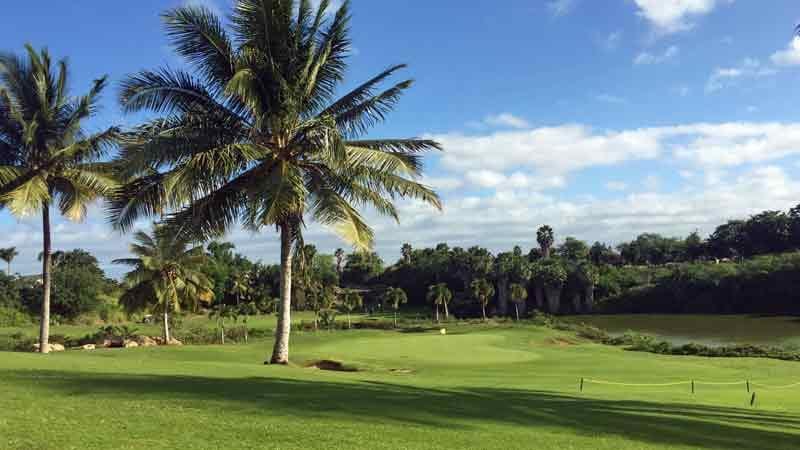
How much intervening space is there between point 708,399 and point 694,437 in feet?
28.6

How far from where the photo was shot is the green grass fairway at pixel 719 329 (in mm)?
54031

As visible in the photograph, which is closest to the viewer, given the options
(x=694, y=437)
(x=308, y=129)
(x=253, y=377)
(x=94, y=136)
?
(x=694, y=437)

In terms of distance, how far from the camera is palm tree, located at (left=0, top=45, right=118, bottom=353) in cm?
2177

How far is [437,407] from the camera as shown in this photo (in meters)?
11.7

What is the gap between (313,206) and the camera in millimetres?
18203

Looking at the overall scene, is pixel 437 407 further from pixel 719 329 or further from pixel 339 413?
pixel 719 329

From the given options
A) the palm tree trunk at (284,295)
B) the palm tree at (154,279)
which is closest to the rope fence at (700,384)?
the palm tree trunk at (284,295)

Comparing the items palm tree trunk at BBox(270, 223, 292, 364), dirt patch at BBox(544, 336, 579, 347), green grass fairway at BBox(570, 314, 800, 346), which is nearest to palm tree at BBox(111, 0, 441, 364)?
palm tree trunk at BBox(270, 223, 292, 364)

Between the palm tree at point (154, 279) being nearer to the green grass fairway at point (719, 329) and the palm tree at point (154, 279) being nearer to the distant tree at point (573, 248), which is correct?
the green grass fairway at point (719, 329)

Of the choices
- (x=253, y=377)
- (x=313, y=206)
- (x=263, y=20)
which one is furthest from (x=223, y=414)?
(x=263, y=20)

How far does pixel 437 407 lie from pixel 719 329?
6510 centimetres

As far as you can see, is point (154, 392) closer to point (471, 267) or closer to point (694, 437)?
point (694, 437)

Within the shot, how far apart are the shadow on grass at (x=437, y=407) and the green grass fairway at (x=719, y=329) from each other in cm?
3866

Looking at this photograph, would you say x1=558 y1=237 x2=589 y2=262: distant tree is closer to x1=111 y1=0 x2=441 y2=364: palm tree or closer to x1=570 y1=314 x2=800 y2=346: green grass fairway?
x1=570 y1=314 x2=800 y2=346: green grass fairway
